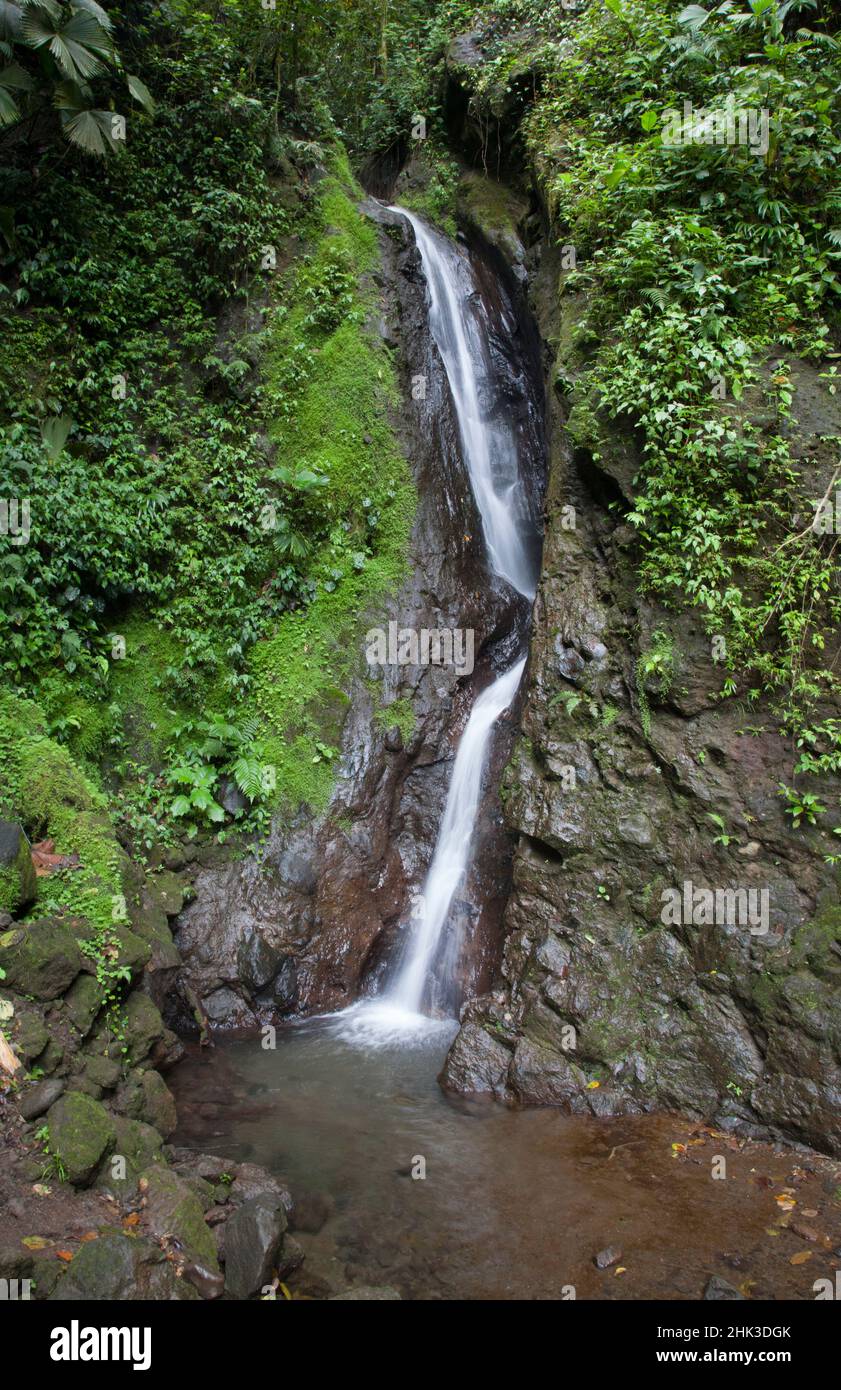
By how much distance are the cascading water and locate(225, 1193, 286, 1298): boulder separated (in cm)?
320

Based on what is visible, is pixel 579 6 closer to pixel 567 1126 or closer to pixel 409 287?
pixel 409 287

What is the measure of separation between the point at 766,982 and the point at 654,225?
23.9 feet

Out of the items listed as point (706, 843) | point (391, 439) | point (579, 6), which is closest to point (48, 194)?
point (391, 439)

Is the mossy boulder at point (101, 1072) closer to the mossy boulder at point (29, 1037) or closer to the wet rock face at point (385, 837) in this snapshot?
the mossy boulder at point (29, 1037)

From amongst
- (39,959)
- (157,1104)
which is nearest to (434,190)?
(39,959)

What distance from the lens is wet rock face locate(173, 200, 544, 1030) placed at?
8242 mm

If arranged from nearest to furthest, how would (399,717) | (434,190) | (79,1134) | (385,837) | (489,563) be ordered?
(79,1134) → (385,837) → (399,717) → (489,563) → (434,190)

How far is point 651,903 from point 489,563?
20.8 feet

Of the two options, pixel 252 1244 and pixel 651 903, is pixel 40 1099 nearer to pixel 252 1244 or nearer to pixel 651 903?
pixel 252 1244

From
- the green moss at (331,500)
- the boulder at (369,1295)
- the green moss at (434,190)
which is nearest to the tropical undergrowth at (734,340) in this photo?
the green moss at (331,500)

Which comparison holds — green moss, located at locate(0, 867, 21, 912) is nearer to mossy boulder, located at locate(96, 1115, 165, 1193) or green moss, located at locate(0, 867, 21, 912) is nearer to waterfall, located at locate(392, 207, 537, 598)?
mossy boulder, located at locate(96, 1115, 165, 1193)

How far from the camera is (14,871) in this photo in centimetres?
569

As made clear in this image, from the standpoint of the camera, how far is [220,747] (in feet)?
29.6

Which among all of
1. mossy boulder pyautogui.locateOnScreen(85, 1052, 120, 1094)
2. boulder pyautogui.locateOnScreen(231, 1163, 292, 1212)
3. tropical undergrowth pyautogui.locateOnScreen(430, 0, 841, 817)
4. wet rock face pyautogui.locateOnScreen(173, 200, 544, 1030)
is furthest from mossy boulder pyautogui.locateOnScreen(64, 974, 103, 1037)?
tropical undergrowth pyautogui.locateOnScreen(430, 0, 841, 817)
